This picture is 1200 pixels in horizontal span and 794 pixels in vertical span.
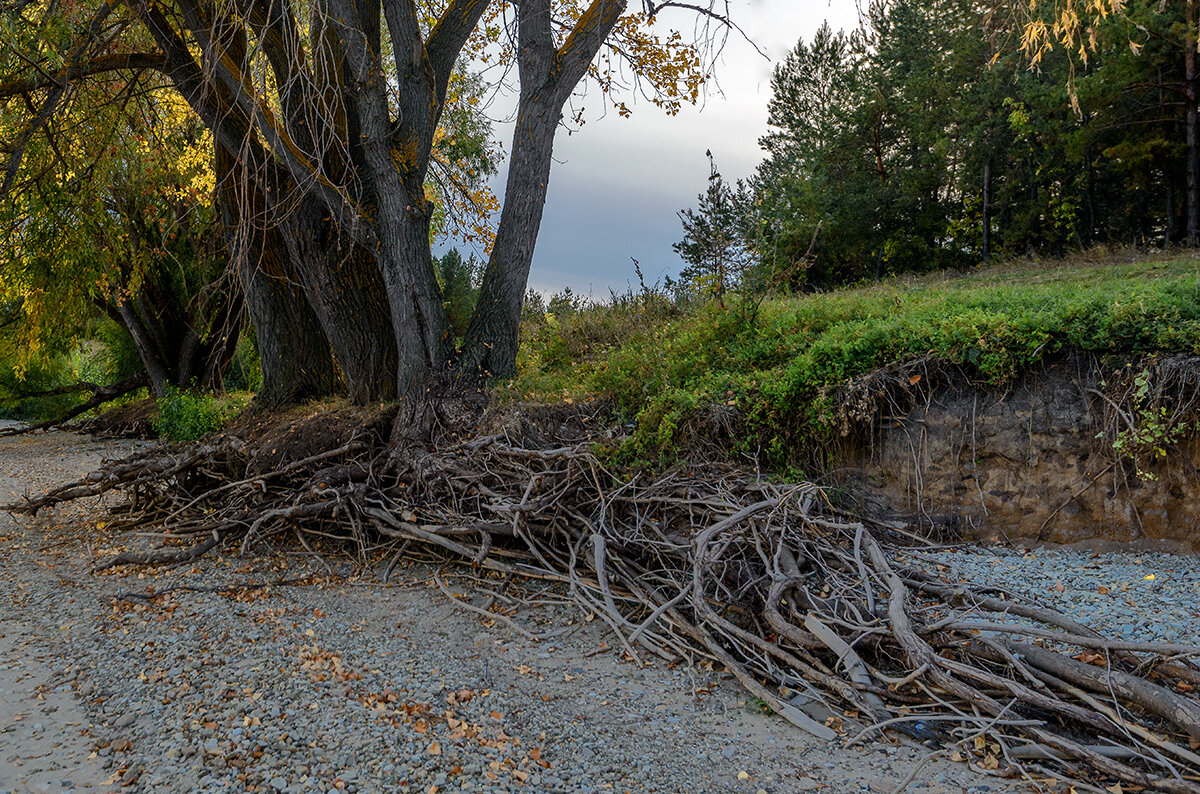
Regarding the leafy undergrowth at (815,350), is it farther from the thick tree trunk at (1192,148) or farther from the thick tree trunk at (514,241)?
the thick tree trunk at (1192,148)

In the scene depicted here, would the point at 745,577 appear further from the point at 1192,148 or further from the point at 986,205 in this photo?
the point at 986,205

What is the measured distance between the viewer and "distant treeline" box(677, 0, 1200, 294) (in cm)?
1777

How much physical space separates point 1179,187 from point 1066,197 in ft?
9.59

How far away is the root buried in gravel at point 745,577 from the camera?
10.1ft

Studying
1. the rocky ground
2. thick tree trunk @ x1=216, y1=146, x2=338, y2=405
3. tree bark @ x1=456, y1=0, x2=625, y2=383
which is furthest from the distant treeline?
the rocky ground

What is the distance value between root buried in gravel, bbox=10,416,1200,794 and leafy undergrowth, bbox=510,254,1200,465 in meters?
0.60

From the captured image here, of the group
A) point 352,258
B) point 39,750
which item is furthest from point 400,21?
point 39,750

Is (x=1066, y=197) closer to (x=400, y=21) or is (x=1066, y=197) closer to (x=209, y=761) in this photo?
(x=400, y=21)

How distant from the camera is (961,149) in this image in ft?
75.1

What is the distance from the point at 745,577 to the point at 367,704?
2.16 m

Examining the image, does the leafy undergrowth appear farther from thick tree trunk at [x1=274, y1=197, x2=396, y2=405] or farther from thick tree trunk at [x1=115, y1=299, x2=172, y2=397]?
thick tree trunk at [x1=115, y1=299, x2=172, y2=397]

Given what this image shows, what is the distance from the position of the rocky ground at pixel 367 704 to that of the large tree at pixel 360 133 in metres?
2.64

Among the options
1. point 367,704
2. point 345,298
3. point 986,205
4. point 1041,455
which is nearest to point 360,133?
point 345,298

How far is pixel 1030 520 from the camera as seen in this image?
5180 mm
